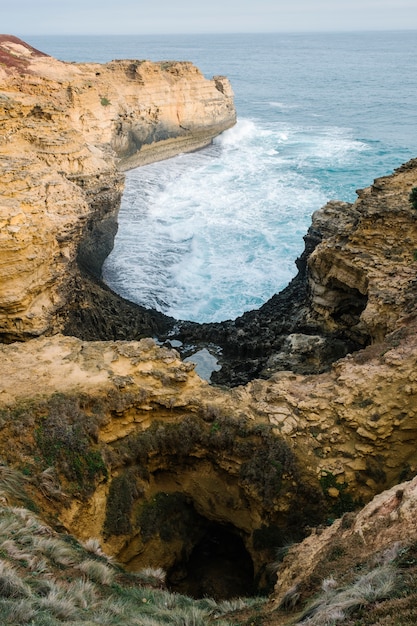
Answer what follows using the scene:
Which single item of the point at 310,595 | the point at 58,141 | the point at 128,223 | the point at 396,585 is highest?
the point at 58,141

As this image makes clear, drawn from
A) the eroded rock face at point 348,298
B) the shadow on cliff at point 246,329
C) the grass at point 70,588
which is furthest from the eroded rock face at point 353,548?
the shadow on cliff at point 246,329

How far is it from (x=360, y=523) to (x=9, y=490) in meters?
5.71

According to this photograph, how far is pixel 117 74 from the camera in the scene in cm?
4472

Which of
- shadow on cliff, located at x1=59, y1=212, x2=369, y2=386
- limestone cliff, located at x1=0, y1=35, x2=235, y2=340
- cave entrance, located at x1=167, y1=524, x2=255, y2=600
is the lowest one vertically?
cave entrance, located at x1=167, y1=524, x2=255, y2=600

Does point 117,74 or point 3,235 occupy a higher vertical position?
point 117,74

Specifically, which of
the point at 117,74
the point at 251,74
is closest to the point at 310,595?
the point at 117,74

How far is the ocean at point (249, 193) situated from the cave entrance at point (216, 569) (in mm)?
13200

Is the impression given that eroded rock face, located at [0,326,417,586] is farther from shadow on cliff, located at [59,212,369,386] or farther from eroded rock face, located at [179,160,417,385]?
shadow on cliff, located at [59,212,369,386]

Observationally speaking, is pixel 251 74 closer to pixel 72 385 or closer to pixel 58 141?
pixel 58 141

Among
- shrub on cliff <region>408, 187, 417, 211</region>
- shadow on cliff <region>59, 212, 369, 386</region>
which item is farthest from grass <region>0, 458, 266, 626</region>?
shrub on cliff <region>408, 187, 417, 211</region>

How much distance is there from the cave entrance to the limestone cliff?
8241 millimetres

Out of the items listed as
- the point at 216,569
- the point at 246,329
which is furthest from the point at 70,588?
the point at 246,329

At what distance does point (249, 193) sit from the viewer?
39.5m

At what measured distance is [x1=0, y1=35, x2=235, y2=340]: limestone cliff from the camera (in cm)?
1600
